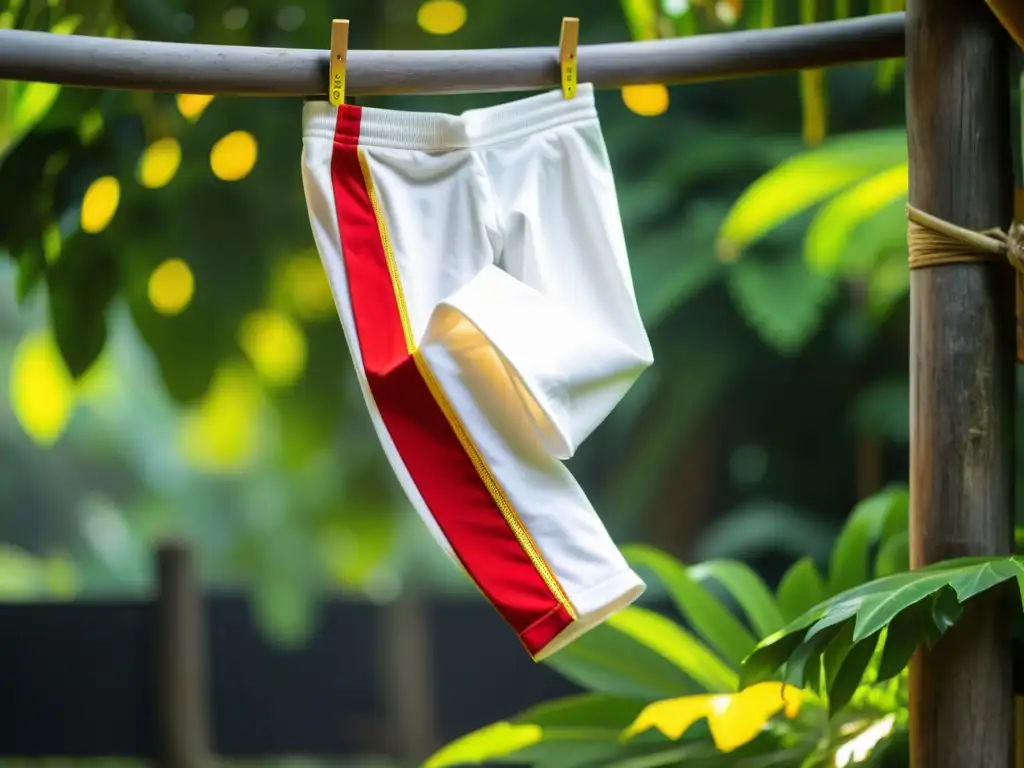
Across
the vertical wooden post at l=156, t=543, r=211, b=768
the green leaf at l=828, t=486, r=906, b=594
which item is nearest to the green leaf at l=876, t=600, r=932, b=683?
the green leaf at l=828, t=486, r=906, b=594

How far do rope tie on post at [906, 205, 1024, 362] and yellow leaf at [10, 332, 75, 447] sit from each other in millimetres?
1167

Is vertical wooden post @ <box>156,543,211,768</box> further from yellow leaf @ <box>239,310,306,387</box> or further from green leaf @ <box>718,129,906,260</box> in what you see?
green leaf @ <box>718,129,906,260</box>

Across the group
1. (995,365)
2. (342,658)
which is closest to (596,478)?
(342,658)

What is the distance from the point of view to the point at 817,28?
794 millimetres

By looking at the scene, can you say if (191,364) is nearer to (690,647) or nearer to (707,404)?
(690,647)

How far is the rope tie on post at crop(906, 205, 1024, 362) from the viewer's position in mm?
725

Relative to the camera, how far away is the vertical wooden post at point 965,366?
0.74m

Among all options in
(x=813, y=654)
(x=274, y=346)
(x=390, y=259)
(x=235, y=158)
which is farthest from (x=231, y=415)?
(x=813, y=654)

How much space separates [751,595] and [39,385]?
3.29ft

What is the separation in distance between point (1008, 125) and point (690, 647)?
0.61 meters

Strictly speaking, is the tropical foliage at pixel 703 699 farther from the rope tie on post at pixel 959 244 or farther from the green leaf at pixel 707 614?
the rope tie on post at pixel 959 244

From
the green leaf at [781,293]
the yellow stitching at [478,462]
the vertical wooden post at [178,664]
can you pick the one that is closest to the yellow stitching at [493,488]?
the yellow stitching at [478,462]

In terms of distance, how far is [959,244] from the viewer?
0.74 metres

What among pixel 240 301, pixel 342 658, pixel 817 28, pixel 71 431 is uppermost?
pixel 817 28
